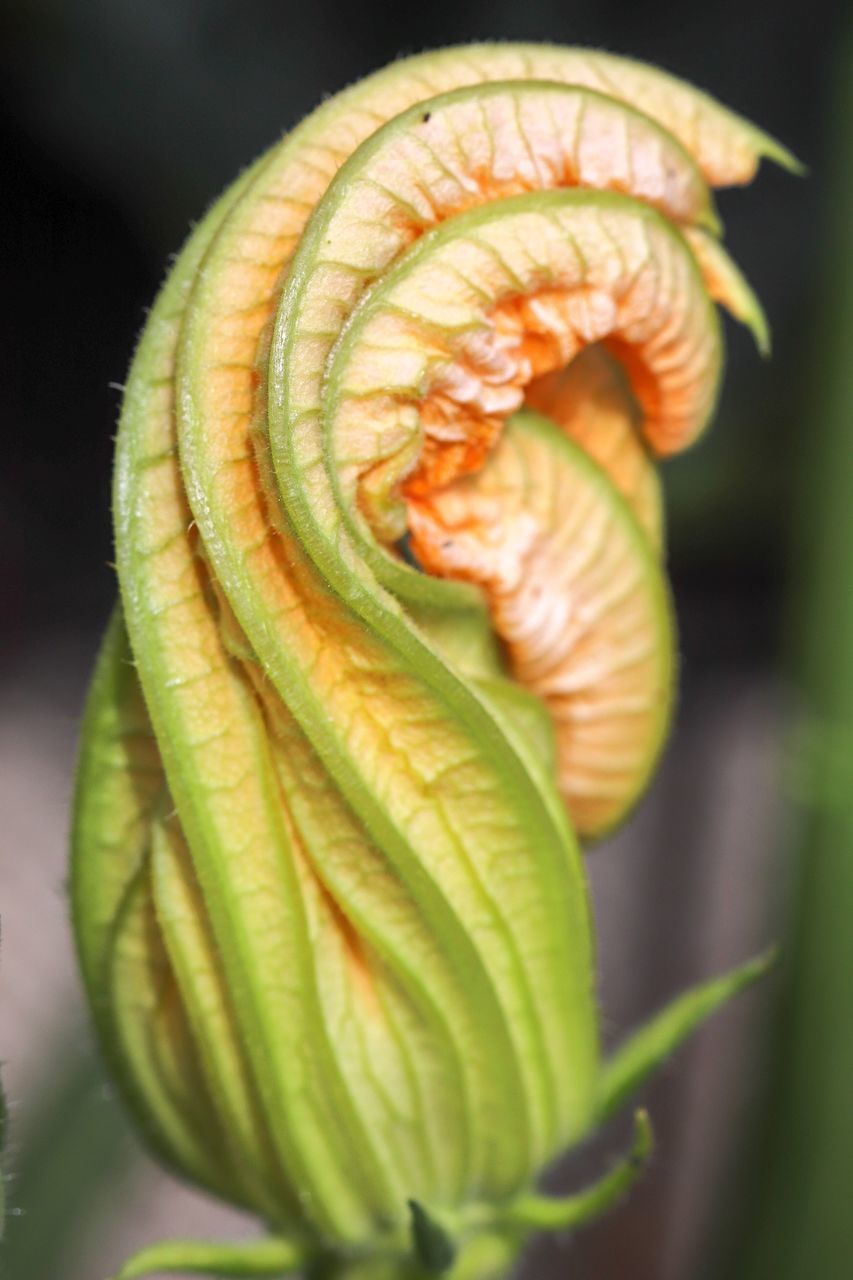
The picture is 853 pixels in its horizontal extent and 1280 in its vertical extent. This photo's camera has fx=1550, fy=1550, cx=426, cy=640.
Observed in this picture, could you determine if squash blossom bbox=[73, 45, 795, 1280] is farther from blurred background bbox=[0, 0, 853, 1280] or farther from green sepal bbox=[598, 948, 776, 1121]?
blurred background bbox=[0, 0, 853, 1280]

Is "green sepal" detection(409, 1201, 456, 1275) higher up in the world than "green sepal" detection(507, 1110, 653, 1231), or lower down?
higher up

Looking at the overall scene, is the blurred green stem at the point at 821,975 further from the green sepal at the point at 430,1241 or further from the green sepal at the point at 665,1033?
the green sepal at the point at 430,1241

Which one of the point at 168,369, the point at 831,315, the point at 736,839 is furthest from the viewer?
the point at 736,839

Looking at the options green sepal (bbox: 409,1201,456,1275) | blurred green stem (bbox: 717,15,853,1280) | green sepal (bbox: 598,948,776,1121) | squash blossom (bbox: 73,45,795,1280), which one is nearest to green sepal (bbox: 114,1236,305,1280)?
squash blossom (bbox: 73,45,795,1280)

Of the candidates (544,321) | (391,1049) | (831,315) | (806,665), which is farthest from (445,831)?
(831,315)

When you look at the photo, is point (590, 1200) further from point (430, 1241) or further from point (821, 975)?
point (821, 975)

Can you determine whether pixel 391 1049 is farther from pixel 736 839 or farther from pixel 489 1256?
pixel 736 839
